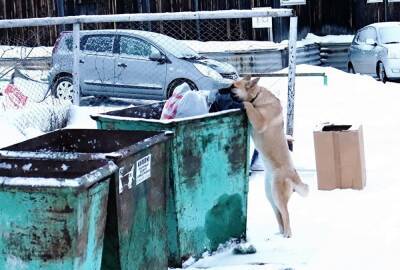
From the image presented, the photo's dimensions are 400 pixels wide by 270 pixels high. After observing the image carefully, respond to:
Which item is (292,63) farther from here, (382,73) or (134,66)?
(382,73)

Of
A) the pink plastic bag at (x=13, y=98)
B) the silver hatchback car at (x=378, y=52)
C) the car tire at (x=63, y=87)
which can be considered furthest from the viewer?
the silver hatchback car at (x=378, y=52)

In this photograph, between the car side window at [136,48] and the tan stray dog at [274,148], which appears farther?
the car side window at [136,48]

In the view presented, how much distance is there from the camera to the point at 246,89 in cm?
646

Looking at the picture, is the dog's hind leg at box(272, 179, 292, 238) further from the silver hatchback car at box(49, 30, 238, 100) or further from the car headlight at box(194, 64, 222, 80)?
the car headlight at box(194, 64, 222, 80)

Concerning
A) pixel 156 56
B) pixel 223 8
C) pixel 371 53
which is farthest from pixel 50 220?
pixel 223 8

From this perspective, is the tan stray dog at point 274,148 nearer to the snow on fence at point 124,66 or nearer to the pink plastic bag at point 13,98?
the pink plastic bag at point 13,98

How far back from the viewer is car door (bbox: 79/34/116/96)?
1373 centimetres

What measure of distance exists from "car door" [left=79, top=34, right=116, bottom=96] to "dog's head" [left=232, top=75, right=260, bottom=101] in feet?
24.4

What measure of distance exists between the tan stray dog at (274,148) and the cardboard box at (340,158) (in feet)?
4.90

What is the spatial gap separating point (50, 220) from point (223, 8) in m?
20.5

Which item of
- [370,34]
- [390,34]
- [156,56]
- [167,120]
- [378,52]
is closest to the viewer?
[167,120]

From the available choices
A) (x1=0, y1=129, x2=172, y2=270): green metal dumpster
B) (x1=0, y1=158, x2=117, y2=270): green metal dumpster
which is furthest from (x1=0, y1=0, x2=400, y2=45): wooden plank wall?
(x1=0, y1=158, x2=117, y2=270): green metal dumpster

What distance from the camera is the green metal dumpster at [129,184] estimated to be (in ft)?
14.3

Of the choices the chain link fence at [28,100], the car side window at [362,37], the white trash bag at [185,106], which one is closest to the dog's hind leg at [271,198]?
the white trash bag at [185,106]
